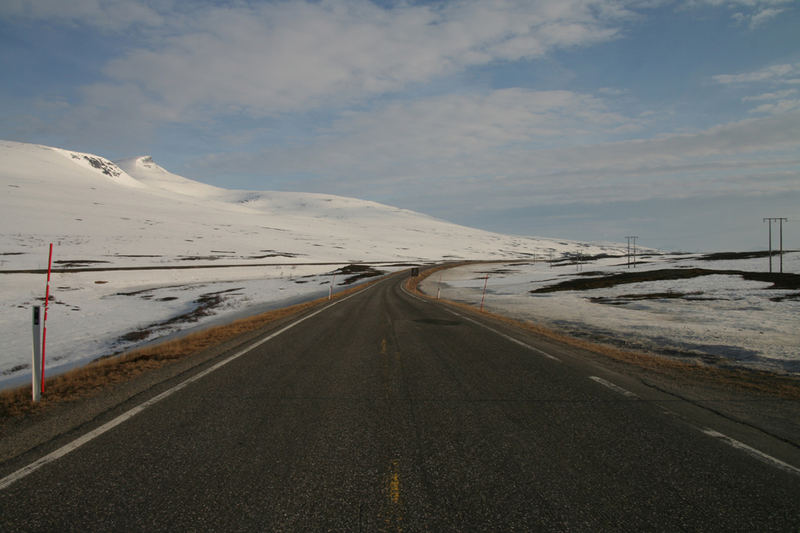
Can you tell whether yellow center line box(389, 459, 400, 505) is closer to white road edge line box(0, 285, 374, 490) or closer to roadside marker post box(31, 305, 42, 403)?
white road edge line box(0, 285, 374, 490)

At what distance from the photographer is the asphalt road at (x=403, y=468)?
11.3ft

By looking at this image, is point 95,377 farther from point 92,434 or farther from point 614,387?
point 614,387

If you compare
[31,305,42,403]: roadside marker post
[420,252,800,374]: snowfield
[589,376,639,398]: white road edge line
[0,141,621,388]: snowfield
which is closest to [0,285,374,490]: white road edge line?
[31,305,42,403]: roadside marker post

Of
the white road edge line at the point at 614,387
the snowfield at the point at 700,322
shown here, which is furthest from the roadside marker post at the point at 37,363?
the snowfield at the point at 700,322

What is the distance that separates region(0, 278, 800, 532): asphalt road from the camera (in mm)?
3430

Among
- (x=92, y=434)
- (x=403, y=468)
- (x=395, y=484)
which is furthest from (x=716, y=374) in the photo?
(x=92, y=434)

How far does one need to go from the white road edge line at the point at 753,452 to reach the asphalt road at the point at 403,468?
0.06 m

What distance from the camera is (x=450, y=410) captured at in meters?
6.03

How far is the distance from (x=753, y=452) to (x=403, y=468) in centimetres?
391

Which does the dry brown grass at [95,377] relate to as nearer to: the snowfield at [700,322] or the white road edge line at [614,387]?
the white road edge line at [614,387]

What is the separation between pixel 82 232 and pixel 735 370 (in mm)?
134924

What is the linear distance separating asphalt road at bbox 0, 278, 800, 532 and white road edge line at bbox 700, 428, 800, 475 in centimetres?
6

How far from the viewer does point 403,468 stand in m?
4.21

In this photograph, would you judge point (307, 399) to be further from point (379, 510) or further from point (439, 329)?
point (439, 329)
